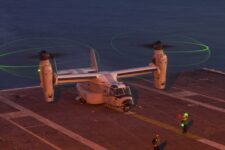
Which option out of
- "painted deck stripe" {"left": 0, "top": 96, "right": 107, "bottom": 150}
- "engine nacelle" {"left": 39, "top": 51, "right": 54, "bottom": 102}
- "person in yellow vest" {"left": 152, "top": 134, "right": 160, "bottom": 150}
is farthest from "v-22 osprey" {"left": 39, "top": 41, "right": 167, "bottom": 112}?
"person in yellow vest" {"left": 152, "top": 134, "right": 160, "bottom": 150}

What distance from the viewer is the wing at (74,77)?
142 feet

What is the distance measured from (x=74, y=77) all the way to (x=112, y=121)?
21.6 ft

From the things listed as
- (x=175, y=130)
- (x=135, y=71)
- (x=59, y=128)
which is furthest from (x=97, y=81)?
(x=175, y=130)

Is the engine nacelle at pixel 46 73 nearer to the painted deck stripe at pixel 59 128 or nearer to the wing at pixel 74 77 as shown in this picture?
the wing at pixel 74 77

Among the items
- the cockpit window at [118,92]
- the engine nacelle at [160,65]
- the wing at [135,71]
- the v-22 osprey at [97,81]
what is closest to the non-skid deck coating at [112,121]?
the v-22 osprey at [97,81]

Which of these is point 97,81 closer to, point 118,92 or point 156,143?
point 118,92

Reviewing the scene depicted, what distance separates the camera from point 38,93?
50500mm

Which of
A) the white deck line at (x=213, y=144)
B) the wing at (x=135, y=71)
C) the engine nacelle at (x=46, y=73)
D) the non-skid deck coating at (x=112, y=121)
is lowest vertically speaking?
the white deck line at (x=213, y=144)

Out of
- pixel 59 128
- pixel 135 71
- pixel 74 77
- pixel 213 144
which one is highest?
pixel 74 77

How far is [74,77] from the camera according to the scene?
44094mm

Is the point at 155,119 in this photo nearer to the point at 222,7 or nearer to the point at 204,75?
the point at 204,75

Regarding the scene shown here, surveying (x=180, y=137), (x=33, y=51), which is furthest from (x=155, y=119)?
(x=33, y=51)

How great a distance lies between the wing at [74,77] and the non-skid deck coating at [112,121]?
115 inches

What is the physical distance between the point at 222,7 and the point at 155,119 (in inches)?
4723
